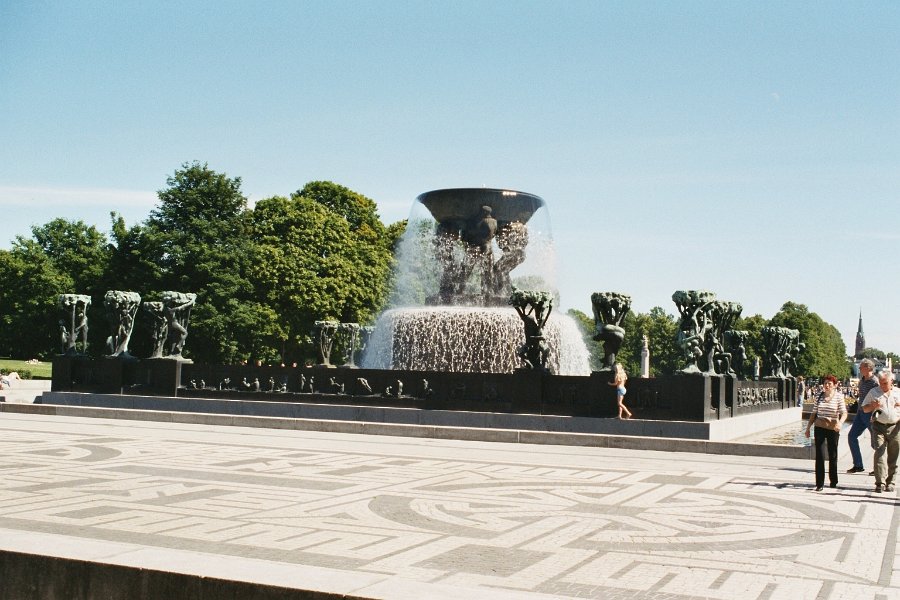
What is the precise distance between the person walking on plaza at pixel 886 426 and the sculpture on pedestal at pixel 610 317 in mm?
11019

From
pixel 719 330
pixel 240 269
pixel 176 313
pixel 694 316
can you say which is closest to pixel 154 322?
pixel 176 313

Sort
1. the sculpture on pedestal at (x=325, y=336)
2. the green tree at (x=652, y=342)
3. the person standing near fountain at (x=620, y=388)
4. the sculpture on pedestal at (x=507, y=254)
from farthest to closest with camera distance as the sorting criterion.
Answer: the green tree at (x=652, y=342)
the sculpture on pedestal at (x=325, y=336)
the sculpture on pedestal at (x=507, y=254)
the person standing near fountain at (x=620, y=388)

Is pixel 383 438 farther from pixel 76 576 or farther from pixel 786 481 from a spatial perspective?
pixel 76 576

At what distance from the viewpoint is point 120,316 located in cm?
3078

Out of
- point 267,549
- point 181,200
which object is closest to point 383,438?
point 267,549

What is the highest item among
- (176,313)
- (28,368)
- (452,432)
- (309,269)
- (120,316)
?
(309,269)

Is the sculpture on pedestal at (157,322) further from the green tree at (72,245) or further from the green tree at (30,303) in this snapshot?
the green tree at (30,303)

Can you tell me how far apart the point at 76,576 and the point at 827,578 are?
557 centimetres

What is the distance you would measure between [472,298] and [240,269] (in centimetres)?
2191

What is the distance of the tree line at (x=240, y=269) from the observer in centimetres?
5009

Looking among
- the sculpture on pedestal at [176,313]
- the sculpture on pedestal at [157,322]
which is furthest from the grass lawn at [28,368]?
the sculpture on pedestal at [176,313]

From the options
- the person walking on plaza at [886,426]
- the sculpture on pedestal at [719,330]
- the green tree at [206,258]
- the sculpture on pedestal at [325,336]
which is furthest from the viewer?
the green tree at [206,258]

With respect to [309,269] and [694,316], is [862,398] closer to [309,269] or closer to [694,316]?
[694,316]

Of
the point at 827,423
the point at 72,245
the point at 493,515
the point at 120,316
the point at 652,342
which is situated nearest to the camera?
the point at 493,515
